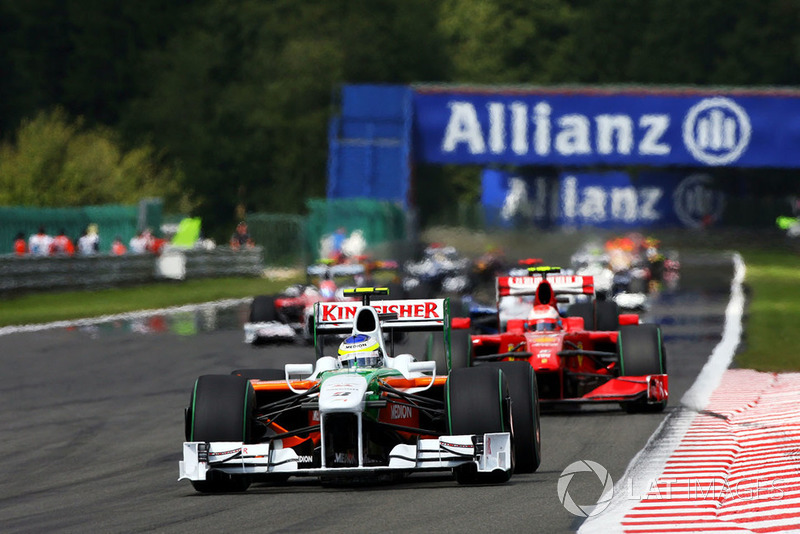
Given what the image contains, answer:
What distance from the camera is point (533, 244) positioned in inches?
2391

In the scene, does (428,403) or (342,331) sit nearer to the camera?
(428,403)

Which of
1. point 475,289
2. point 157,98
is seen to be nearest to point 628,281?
point 475,289

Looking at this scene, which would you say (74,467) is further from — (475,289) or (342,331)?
(475,289)

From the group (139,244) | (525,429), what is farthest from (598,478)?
(139,244)

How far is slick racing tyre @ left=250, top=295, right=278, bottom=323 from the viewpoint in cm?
2402

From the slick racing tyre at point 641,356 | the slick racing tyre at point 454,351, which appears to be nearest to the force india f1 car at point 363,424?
the slick racing tyre at point 454,351

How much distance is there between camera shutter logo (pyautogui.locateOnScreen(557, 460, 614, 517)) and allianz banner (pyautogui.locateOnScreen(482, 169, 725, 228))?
65.9 m

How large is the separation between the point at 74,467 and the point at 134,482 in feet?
3.64

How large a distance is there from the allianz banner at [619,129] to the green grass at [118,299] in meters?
17.7

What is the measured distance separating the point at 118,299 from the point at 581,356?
64.7 ft

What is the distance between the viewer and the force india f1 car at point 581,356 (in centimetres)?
1525

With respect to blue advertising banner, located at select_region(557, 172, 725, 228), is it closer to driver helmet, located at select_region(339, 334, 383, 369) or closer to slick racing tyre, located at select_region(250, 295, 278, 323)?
slick racing tyre, located at select_region(250, 295, 278, 323)

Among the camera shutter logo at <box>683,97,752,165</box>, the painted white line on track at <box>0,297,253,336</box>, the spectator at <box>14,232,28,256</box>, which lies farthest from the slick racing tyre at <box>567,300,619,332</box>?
the camera shutter logo at <box>683,97,752,165</box>

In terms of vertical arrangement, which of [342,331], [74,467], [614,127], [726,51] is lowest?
[74,467]
